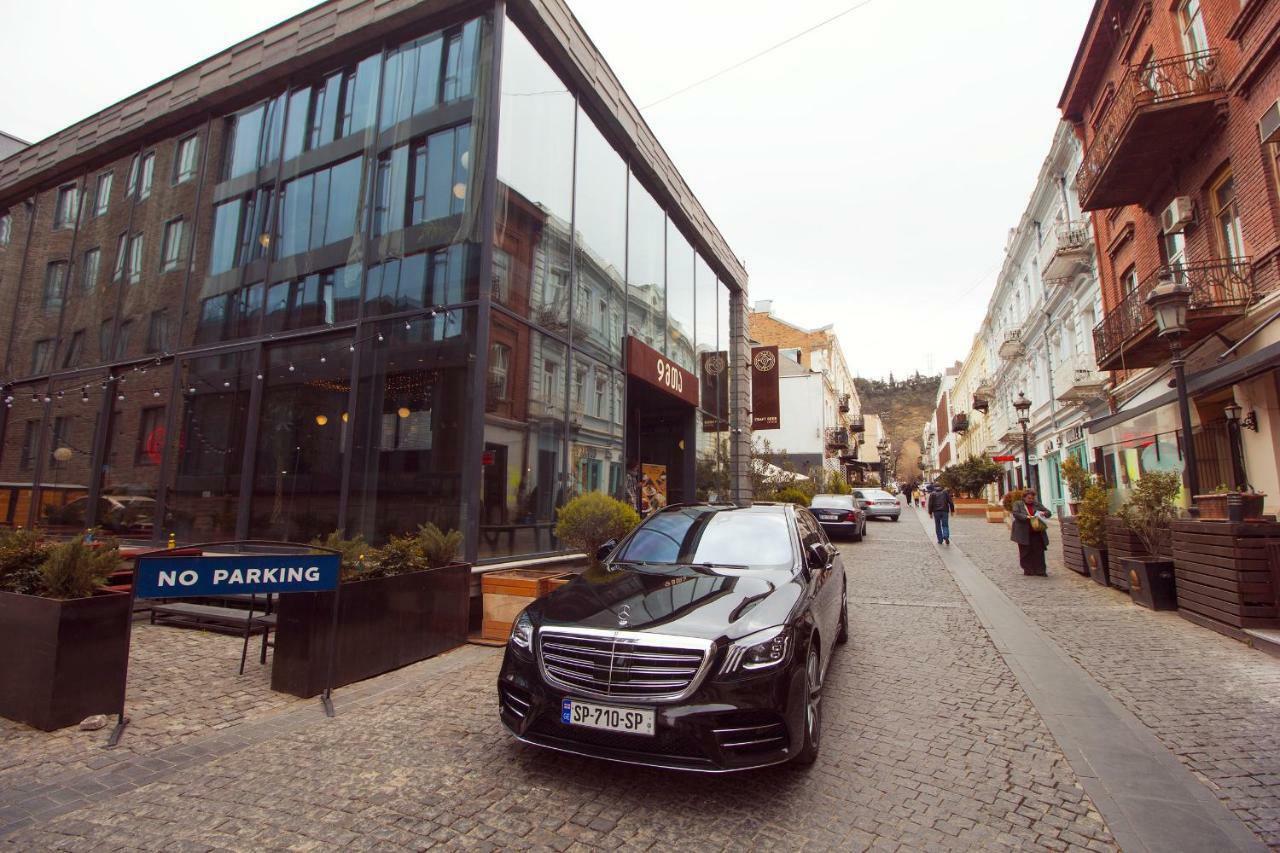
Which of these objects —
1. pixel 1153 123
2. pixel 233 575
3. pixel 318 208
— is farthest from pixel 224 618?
pixel 1153 123

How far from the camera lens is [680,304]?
14.9m

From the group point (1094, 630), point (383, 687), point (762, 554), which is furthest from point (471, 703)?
point (1094, 630)

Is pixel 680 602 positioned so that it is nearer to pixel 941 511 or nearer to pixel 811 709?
pixel 811 709

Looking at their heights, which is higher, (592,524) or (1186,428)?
(1186,428)

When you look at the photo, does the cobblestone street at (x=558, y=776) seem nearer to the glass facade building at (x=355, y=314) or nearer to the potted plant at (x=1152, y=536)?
the potted plant at (x=1152, y=536)

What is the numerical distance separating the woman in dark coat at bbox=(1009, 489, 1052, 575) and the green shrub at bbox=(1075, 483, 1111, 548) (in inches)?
26.8

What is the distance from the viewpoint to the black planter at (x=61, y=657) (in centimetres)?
382

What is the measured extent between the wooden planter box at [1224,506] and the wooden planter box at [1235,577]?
0.42 feet

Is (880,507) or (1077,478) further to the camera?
(880,507)

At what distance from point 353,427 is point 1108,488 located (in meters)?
12.7

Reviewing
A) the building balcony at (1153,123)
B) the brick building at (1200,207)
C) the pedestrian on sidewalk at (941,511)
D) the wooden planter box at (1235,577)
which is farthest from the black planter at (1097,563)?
the building balcony at (1153,123)

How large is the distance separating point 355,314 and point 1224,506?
11.3 m

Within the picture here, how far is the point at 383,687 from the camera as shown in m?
4.83

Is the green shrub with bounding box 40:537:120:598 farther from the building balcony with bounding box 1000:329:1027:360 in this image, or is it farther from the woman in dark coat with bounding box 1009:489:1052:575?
the building balcony with bounding box 1000:329:1027:360
